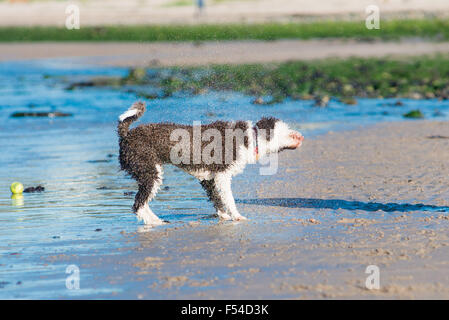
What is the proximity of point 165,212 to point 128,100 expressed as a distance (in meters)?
11.8

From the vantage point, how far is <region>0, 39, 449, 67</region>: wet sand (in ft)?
102

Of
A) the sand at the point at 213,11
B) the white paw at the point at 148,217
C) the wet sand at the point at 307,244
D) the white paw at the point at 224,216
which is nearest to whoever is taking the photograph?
the wet sand at the point at 307,244

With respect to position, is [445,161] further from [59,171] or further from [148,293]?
[148,293]

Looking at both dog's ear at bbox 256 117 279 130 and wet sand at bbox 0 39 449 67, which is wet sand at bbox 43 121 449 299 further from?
wet sand at bbox 0 39 449 67

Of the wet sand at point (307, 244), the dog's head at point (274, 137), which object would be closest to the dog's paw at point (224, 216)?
the wet sand at point (307, 244)

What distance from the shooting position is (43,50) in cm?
3866

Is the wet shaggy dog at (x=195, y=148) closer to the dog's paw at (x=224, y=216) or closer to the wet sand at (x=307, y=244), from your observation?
the dog's paw at (x=224, y=216)

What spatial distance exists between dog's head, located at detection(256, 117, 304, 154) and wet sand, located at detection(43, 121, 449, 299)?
0.83m

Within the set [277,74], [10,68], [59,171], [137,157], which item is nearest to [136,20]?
[10,68]

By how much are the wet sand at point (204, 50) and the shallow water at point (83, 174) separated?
8.16 m

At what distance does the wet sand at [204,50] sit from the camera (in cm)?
3111

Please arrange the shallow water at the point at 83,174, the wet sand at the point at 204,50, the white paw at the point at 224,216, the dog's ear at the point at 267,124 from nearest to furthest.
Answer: the shallow water at the point at 83,174 → the dog's ear at the point at 267,124 → the white paw at the point at 224,216 → the wet sand at the point at 204,50

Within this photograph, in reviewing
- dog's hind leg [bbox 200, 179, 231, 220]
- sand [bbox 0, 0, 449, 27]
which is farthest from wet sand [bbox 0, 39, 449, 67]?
dog's hind leg [bbox 200, 179, 231, 220]

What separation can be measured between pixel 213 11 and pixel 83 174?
39897 millimetres
